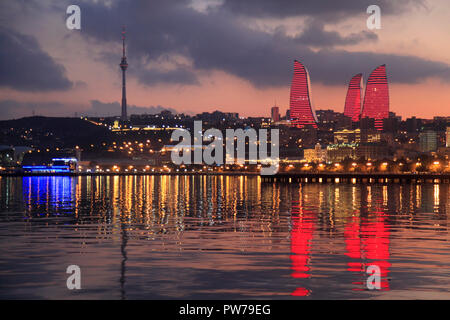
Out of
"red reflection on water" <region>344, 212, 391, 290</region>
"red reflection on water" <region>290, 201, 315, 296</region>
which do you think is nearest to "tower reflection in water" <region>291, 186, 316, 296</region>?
"red reflection on water" <region>290, 201, 315, 296</region>

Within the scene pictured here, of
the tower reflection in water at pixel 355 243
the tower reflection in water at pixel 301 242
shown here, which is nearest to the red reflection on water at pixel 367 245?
the tower reflection in water at pixel 355 243

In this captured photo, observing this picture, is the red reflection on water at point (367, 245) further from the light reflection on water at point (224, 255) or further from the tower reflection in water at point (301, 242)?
the tower reflection in water at point (301, 242)

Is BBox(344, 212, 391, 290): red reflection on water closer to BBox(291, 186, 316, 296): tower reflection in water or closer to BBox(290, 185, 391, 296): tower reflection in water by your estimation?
BBox(290, 185, 391, 296): tower reflection in water

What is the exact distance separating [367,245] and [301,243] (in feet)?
8.22

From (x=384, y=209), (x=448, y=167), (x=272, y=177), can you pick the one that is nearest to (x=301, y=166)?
(x=448, y=167)

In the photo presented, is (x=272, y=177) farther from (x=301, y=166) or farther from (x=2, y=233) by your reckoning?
(x=2, y=233)

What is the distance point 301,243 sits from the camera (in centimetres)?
2650

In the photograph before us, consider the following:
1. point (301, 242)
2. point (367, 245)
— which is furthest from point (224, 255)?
point (367, 245)

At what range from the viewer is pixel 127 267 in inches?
805

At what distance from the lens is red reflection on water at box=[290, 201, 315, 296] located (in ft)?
62.6

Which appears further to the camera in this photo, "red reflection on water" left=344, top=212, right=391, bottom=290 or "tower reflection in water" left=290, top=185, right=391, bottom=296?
"red reflection on water" left=344, top=212, right=391, bottom=290

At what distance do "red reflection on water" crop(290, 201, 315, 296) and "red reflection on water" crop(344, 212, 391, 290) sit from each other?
56.6 inches

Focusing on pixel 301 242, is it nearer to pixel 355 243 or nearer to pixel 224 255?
pixel 355 243
